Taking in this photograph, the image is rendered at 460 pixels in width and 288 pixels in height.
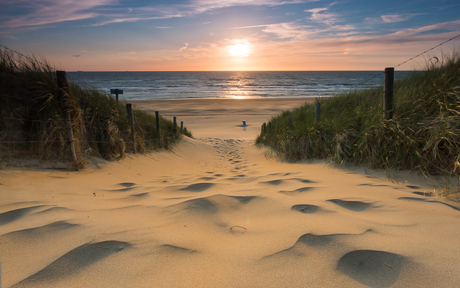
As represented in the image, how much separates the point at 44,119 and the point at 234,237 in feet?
15.6

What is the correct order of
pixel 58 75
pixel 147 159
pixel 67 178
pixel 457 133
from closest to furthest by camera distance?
pixel 457 133
pixel 67 178
pixel 58 75
pixel 147 159

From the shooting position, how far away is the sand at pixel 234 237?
1.38 metres

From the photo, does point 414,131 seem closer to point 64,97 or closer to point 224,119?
point 64,97

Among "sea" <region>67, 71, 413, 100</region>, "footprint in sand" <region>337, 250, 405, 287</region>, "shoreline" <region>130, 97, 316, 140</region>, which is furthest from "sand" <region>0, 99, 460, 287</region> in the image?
"shoreline" <region>130, 97, 316, 140</region>

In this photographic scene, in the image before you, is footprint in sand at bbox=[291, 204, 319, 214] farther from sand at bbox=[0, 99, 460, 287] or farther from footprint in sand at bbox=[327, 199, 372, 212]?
footprint in sand at bbox=[327, 199, 372, 212]

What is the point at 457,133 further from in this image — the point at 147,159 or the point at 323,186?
the point at 147,159

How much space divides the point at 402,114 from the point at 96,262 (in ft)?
15.4

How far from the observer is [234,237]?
6.05 feet

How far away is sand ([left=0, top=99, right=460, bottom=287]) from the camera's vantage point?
1.38m

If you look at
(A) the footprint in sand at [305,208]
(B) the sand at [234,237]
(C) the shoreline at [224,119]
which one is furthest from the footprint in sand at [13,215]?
(C) the shoreline at [224,119]

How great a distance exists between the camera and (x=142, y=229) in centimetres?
192

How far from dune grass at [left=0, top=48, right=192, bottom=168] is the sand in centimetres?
148

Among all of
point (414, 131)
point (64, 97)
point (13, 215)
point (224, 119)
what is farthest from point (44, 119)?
point (224, 119)

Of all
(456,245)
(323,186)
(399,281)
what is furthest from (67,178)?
(456,245)
